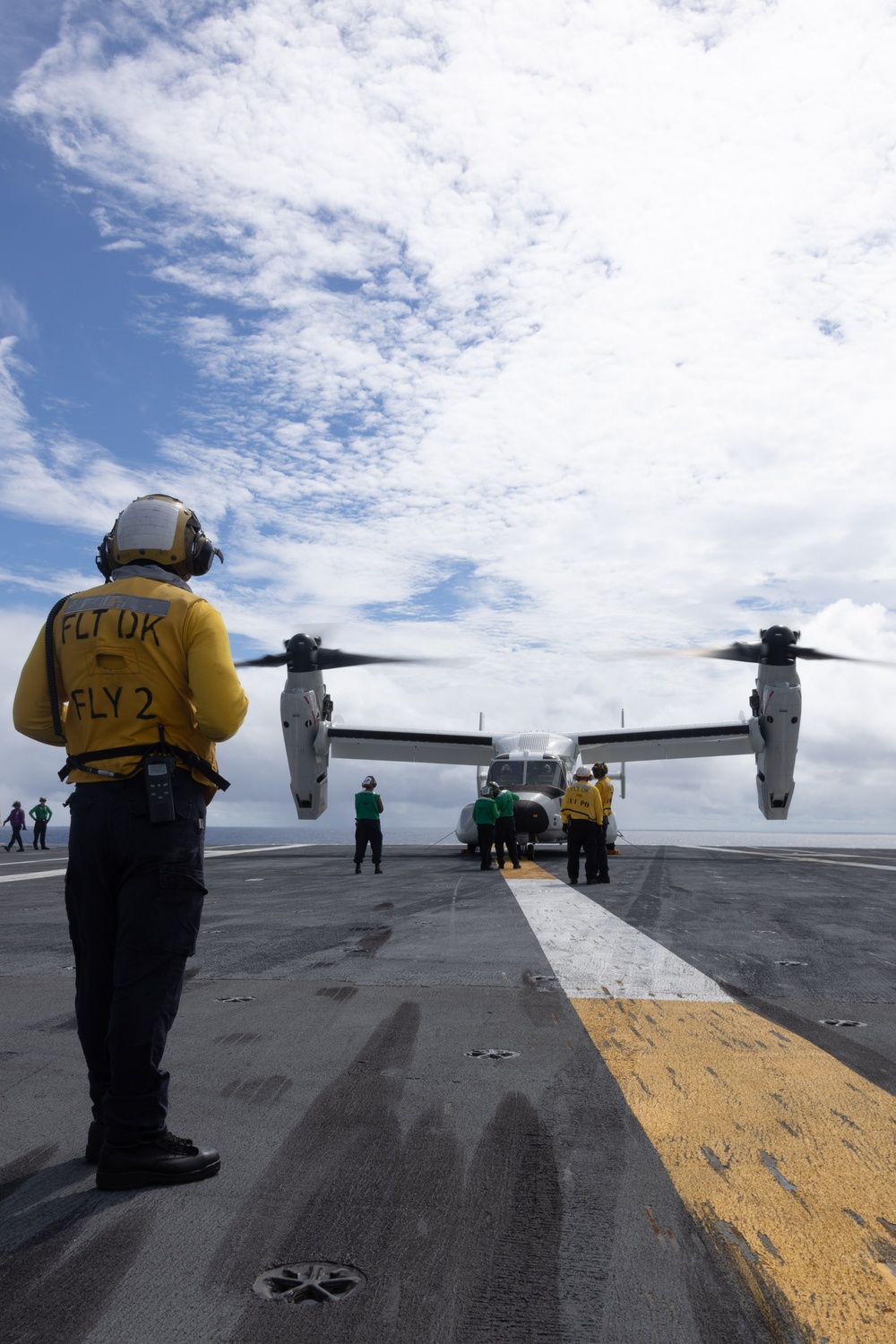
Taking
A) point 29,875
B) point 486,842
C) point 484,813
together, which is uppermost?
point 484,813

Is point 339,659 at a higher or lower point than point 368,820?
higher

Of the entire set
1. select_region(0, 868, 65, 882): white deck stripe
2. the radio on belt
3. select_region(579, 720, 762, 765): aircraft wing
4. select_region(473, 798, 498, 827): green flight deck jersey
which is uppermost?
select_region(579, 720, 762, 765): aircraft wing

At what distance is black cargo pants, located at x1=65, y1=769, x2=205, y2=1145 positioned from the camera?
251 cm

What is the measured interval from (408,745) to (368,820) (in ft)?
36.2

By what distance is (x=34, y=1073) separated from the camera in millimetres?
3217

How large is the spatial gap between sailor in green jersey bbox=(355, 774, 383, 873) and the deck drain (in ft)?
Result: 46.0

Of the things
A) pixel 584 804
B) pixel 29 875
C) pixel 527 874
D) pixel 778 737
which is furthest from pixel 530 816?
pixel 29 875

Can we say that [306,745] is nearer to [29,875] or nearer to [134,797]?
[29,875]

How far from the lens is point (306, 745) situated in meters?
21.9

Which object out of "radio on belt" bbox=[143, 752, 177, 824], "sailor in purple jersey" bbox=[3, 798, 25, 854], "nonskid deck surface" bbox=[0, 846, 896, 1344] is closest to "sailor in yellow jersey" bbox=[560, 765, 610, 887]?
"nonskid deck surface" bbox=[0, 846, 896, 1344]

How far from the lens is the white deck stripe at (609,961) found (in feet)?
15.3

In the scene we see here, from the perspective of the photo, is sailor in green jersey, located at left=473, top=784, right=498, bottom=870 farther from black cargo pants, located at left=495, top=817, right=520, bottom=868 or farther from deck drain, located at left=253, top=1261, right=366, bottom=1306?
deck drain, located at left=253, top=1261, right=366, bottom=1306

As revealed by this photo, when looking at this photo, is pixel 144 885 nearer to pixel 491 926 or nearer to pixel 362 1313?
pixel 362 1313

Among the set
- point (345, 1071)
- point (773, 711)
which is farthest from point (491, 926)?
point (773, 711)
